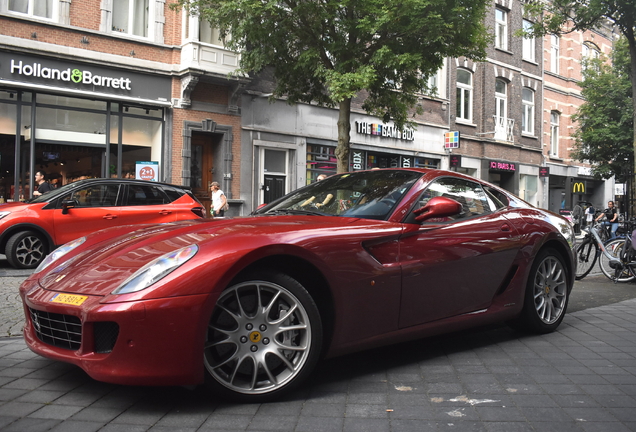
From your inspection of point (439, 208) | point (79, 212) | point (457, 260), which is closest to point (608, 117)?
point (79, 212)

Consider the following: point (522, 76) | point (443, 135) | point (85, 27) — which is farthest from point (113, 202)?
point (522, 76)

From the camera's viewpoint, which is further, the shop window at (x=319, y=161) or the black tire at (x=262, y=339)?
the shop window at (x=319, y=161)

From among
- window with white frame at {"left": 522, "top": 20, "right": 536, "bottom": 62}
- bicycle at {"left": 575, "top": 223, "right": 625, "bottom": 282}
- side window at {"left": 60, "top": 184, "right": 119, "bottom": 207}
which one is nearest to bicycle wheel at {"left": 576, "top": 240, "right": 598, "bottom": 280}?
bicycle at {"left": 575, "top": 223, "right": 625, "bottom": 282}

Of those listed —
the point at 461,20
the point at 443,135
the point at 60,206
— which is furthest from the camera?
the point at 443,135

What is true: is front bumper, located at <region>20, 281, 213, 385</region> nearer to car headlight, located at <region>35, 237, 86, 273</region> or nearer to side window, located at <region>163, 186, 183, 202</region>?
car headlight, located at <region>35, 237, 86, 273</region>

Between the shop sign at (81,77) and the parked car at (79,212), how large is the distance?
232 inches

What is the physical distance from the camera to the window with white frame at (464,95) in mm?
26556

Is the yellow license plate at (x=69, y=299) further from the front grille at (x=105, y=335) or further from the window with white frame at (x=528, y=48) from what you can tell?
the window with white frame at (x=528, y=48)

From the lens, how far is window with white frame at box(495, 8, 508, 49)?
28.1 metres

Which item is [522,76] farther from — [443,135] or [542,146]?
[443,135]

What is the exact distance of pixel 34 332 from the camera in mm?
3221

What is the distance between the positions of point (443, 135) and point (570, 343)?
2158 centimetres

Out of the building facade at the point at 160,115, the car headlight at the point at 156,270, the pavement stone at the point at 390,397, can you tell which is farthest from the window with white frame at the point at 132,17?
the car headlight at the point at 156,270

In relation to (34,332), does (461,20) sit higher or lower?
higher
